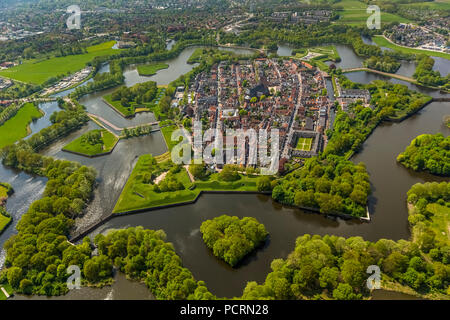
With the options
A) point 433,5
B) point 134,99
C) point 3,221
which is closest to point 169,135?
point 134,99

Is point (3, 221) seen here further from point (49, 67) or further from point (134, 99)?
point (49, 67)

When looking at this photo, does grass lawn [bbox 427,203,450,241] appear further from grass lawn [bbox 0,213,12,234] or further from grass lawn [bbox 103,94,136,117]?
grass lawn [bbox 103,94,136,117]

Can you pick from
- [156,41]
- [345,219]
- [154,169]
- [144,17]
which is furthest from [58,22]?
[345,219]

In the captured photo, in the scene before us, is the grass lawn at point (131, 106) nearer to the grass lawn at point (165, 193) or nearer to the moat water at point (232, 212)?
the moat water at point (232, 212)

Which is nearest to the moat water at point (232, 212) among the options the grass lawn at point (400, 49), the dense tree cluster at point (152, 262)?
the dense tree cluster at point (152, 262)

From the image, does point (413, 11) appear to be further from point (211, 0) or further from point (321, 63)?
point (211, 0)

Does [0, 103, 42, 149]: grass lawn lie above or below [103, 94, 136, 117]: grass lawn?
below

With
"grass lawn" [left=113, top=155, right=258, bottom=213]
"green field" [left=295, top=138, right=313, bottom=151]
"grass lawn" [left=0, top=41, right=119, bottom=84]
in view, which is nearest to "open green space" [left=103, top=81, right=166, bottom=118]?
"grass lawn" [left=113, top=155, right=258, bottom=213]
